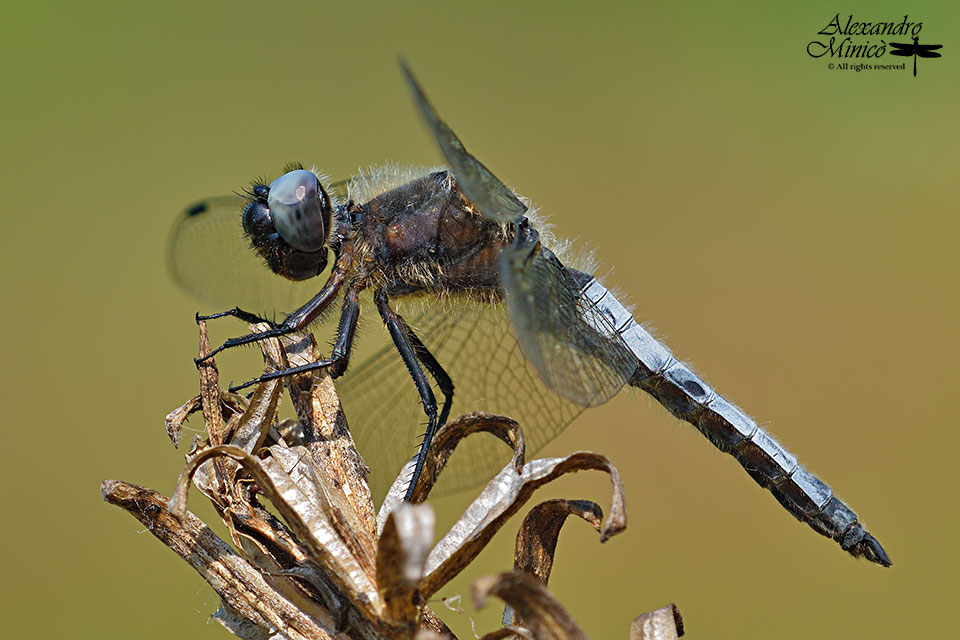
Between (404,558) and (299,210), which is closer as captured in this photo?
(404,558)

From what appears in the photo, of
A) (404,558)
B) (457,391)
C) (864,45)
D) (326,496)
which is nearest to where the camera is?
(404,558)

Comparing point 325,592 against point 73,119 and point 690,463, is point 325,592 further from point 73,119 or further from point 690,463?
point 73,119

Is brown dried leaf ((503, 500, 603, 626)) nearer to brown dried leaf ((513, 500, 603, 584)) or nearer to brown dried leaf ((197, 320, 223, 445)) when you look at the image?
brown dried leaf ((513, 500, 603, 584))

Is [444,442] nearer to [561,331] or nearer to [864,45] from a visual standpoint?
[561,331]

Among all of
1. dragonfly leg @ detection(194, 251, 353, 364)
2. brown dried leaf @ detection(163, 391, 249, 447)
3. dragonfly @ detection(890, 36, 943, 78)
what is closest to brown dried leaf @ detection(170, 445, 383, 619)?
brown dried leaf @ detection(163, 391, 249, 447)

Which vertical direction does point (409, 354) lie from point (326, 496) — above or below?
above

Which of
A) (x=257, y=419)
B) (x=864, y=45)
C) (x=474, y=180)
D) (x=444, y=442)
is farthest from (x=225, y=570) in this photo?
(x=864, y=45)
